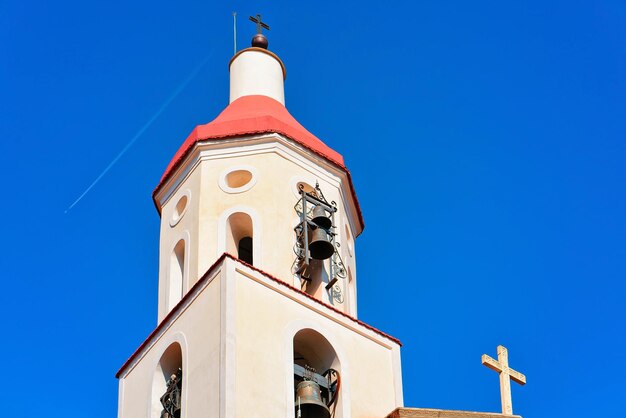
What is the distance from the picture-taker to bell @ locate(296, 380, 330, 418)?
103 ft

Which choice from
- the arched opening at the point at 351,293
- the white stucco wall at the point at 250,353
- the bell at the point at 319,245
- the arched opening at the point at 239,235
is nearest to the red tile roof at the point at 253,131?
the arched opening at the point at 351,293

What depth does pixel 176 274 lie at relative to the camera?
35.4 metres

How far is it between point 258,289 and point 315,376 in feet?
6.01

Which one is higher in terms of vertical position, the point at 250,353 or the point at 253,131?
the point at 253,131

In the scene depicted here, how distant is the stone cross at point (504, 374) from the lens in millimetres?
31359

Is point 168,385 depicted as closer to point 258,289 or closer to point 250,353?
point 250,353

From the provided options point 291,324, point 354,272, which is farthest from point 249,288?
point 354,272

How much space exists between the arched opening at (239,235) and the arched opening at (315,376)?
84.8 inches

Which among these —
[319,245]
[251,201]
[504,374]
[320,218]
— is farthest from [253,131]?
[504,374]

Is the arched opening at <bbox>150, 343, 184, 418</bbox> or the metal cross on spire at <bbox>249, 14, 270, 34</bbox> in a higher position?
the metal cross on spire at <bbox>249, 14, 270, 34</bbox>

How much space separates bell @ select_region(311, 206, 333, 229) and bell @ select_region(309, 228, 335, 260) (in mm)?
221

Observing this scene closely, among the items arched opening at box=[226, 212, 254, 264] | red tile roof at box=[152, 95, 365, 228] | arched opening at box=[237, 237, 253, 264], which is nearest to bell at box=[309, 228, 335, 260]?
arched opening at box=[226, 212, 254, 264]

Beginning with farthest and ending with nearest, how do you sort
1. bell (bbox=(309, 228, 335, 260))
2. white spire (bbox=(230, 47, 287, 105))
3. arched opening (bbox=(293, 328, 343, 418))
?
white spire (bbox=(230, 47, 287, 105)) < bell (bbox=(309, 228, 335, 260)) < arched opening (bbox=(293, 328, 343, 418))

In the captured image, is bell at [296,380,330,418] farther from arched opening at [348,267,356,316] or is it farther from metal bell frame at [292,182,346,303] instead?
arched opening at [348,267,356,316]
